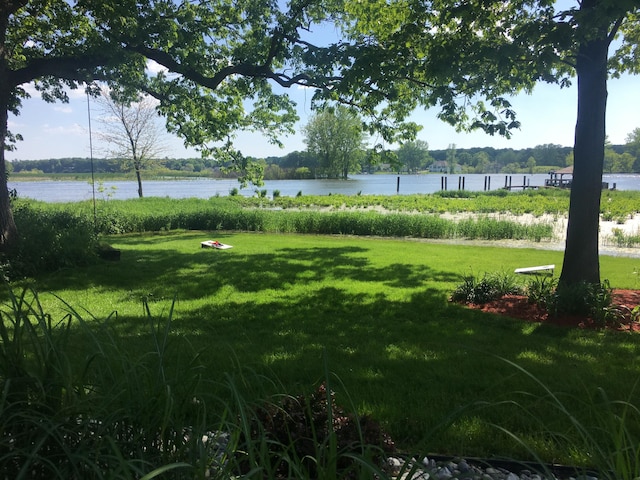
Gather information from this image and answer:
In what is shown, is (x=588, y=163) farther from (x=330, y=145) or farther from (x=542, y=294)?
(x=330, y=145)

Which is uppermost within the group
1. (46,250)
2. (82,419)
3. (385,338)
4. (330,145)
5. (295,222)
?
(330,145)

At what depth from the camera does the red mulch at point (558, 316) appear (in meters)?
5.49

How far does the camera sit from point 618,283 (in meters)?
8.13

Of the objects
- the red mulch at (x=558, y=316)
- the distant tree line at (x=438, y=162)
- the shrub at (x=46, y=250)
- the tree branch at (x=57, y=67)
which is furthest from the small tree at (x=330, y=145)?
the red mulch at (x=558, y=316)

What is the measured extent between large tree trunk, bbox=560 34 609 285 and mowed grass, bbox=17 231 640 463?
141 centimetres

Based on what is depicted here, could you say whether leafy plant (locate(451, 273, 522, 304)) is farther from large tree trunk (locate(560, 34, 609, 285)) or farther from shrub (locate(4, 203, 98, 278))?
shrub (locate(4, 203, 98, 278))

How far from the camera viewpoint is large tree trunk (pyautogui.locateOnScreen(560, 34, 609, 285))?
607cm

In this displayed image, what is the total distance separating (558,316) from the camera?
572cm

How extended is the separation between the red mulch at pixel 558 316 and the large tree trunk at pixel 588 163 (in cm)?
64

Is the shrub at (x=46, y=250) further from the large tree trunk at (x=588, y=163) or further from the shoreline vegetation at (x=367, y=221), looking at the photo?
the large tree trunk at (x=588, y=163)

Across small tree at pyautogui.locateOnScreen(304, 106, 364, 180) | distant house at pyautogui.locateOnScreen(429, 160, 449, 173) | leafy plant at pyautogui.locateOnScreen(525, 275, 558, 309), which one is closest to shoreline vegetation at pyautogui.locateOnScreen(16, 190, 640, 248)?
leafy plant at pyautogui.locateOnScreen(525, 275, 558, 309)

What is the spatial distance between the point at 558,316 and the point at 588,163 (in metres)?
2.33

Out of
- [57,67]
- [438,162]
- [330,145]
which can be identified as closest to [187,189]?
[330,145]

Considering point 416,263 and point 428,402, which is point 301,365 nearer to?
point 428,402
